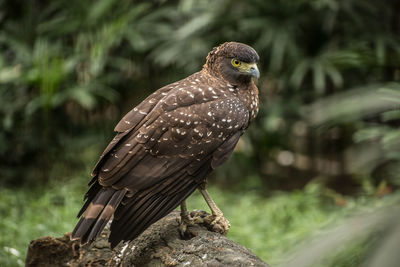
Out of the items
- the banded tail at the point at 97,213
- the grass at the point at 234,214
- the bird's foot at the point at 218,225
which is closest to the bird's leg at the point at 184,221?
the bird's foot at the point at 218,225

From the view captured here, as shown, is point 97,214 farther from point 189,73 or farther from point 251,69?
point 189,73

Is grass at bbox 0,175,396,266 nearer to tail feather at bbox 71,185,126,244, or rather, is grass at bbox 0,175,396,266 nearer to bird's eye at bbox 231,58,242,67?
tail feather at bbox 71,185,126,244

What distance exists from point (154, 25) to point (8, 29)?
1.77 meters

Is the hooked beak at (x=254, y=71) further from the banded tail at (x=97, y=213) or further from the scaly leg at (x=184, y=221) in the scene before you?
the banded tail at (x=97, y=213)

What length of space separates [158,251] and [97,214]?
43 cm

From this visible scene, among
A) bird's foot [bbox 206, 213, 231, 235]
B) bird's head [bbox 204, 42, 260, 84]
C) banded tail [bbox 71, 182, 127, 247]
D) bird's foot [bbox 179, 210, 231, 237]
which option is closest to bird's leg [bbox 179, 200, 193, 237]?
bird's foot [bbox 179, 210, 231, 237]

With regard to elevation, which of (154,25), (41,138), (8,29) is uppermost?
(8,29)

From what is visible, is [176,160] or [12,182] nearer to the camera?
[176,160]

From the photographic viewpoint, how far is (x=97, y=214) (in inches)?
104

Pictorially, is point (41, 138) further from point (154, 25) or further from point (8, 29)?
point (154, 25)

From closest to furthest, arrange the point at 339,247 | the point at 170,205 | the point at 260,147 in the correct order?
the point at 339,247 < the point at 170,205 < the point at 260,147

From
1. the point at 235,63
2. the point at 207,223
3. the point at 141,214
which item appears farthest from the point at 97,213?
the point at 235,63

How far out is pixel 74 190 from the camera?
5582mm

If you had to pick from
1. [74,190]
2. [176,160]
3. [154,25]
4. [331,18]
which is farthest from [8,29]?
[176,160]
